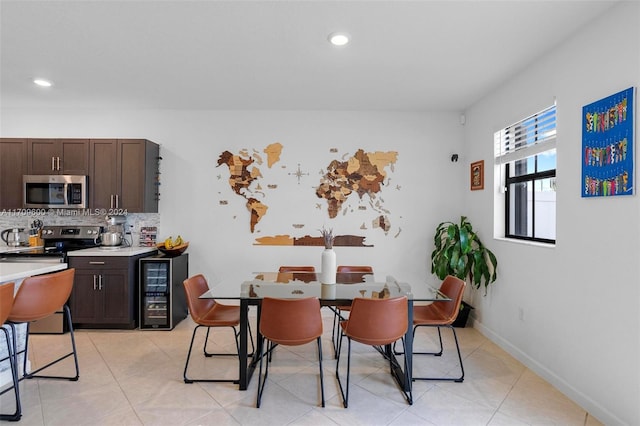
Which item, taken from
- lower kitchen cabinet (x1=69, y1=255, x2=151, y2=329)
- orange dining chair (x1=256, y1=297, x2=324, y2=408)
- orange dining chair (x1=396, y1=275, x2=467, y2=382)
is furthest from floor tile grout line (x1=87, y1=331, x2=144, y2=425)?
orange dining chair (x1=396, y1=275, x2=467, y2=382)

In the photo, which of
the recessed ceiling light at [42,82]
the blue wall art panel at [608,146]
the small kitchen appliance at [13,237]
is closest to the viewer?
the blue wall art panel at [608,146]

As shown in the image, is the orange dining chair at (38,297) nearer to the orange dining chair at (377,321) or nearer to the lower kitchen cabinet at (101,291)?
the lower kitchen cabinet at (101,291)

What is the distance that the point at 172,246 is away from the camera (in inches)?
167

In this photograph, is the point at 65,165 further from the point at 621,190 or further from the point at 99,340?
the point at 621,190

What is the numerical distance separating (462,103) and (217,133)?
3.24 meters

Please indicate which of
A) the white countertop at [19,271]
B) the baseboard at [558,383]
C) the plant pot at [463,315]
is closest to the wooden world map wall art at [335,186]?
the plant pot at [463,315]

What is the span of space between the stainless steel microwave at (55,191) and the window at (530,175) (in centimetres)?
502

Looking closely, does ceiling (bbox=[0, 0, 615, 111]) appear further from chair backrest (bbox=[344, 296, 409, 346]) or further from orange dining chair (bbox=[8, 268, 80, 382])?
chair backrest (bbox=[344, 296, 409, 346])

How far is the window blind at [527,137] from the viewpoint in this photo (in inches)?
114

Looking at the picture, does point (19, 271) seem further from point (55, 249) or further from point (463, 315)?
point (463, 315)

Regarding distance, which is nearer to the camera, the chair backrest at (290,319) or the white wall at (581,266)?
the white wall at (581,266)

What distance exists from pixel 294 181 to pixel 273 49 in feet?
6.39

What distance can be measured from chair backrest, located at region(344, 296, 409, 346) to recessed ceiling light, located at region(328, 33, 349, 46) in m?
2.01

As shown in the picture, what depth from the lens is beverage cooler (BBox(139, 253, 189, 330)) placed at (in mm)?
3982
